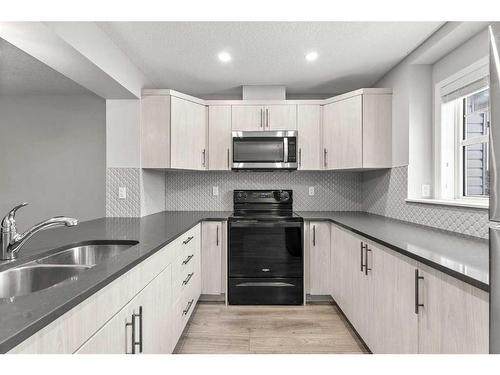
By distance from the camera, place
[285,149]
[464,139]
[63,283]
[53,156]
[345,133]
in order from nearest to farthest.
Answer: [63,283], [464,139], [345,133], [285,149], [53,156]

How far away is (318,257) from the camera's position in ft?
9.65

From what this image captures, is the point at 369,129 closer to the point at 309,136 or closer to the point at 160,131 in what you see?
the point at 309,136

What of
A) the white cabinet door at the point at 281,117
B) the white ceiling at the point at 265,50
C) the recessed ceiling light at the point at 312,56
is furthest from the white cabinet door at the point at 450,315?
the white cabinet door at the point at 281,117

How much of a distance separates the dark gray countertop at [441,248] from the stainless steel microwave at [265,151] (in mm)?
1138

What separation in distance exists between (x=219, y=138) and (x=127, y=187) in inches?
41.6

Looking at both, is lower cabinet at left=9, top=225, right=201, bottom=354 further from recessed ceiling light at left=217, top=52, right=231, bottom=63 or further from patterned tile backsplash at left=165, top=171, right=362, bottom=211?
recessed ceiling light at left=217, top=52, right=231, bottom=63

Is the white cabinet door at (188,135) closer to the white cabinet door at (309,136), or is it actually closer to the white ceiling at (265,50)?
the white ceiling at (265,50)

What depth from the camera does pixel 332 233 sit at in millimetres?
2846

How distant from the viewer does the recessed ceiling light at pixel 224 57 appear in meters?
2.49

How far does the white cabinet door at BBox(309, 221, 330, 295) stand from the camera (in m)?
2.92

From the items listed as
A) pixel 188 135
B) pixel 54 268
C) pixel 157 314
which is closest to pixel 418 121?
pixel 188 135

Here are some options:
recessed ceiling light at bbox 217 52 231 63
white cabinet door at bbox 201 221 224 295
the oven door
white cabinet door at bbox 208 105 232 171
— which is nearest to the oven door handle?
the oven door

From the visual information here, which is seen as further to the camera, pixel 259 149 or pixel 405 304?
pixel 259 149
